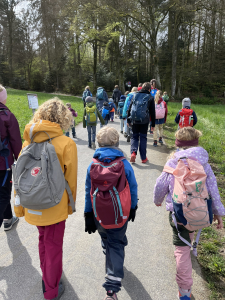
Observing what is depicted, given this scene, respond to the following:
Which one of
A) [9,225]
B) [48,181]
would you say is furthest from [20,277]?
[48,181]

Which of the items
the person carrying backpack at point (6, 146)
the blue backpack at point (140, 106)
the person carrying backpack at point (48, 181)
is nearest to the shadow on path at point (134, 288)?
the person carrying backpack at point (48, 181)

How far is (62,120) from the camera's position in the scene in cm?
229

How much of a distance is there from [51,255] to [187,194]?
1.47 metres

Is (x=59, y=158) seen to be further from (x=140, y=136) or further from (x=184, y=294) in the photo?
(x=140, y=136)

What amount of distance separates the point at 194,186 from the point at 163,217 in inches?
79.5

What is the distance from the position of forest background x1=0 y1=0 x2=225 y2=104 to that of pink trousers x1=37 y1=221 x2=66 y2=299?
22.7 m

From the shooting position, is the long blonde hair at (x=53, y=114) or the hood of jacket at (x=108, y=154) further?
the long blonde hair at (x=53, y=114)

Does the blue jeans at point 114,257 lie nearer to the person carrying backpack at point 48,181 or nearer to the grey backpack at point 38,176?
the person carrying backpack at point 48,181

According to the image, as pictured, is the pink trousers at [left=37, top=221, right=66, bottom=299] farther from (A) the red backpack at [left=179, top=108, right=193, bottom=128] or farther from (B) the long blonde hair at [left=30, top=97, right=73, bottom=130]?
(A) the red backpack at [left=179, top=108, right=193, bottom=128]

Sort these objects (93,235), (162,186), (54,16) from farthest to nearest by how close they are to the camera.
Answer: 1. (54,16)
2. (93,235)
3. (162,186)

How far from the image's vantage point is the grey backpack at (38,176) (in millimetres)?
1977

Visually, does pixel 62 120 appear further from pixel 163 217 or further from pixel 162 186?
pixel 163 217

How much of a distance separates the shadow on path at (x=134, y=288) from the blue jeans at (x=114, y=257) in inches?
11.7

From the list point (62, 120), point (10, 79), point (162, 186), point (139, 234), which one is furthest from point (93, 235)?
point (10, 79)
